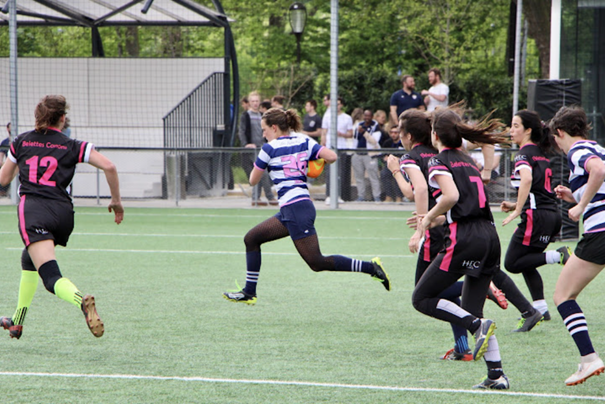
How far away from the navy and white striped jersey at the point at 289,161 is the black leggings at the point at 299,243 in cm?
25

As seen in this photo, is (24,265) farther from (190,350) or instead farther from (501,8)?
(501,8)

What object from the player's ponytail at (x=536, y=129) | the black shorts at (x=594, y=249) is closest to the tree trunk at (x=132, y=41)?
the player's ponytail at (x=536, y=129)

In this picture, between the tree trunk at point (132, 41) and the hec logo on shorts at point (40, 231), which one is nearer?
the hec logo on shorts at point (40, 231)

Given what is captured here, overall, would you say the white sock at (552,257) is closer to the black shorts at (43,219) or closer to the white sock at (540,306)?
the white sock at (540,306)

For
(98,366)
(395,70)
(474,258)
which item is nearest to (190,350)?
(98,366)

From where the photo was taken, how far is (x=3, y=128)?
2014cm

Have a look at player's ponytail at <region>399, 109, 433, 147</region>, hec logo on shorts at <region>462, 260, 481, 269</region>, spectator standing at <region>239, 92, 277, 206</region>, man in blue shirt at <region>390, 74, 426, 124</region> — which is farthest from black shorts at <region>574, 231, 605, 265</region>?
spectator standing at <region>239, 92, 277, 206</region>

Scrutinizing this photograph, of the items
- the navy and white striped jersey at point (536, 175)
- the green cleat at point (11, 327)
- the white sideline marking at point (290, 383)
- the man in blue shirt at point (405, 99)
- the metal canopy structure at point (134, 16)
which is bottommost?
the white sideline marking at point (290, 383)

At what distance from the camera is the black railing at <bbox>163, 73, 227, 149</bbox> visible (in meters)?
19.0

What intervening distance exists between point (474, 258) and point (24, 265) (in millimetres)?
3280

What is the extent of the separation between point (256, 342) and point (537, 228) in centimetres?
257

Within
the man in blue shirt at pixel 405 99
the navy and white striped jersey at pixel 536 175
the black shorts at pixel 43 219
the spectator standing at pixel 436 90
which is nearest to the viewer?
the black shorts at pixel 43 219

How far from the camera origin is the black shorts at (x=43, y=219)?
5734 millimetres

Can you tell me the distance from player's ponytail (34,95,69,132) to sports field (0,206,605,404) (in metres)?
1.57
